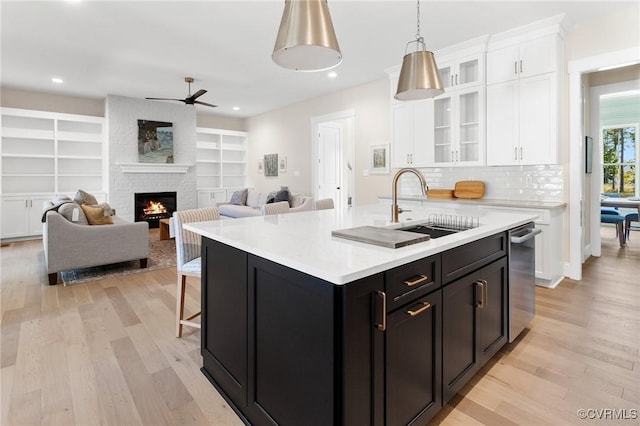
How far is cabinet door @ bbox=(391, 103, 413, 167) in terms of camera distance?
194 inches

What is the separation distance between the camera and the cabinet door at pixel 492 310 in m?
1.86

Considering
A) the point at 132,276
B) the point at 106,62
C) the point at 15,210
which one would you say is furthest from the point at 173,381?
the point at 15,210

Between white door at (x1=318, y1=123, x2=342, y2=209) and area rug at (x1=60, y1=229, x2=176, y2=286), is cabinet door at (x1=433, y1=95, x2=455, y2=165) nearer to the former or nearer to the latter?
white door at (x1=318, y1=123, x2=342, y2=209)

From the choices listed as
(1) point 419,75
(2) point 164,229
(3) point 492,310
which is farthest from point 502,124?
(2) point 164,229

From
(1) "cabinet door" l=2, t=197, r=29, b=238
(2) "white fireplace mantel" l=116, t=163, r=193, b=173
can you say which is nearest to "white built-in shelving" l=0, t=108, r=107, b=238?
(1) "cabinet door" l=2, t=197, r=29, b=238

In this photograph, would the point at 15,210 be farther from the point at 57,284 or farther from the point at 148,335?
the point at 148,335

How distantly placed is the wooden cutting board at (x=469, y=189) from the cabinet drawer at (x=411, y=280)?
327 cm

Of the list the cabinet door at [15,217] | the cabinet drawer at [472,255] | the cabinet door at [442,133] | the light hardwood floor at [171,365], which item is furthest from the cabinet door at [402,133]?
the cabinet door at [15,217]

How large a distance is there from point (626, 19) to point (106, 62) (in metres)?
6.47

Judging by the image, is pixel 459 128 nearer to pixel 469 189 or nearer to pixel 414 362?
pixel 469 189

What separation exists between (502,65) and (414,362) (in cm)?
399

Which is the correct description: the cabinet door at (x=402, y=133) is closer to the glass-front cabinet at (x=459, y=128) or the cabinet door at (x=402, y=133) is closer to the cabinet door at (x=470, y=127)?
the glass-front cabinet at (x=459, y=128)

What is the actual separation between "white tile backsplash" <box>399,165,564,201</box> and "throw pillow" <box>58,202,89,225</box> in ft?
15.3

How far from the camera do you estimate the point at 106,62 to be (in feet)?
16.3
